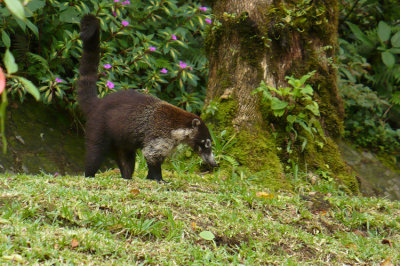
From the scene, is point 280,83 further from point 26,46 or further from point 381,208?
point 26,46

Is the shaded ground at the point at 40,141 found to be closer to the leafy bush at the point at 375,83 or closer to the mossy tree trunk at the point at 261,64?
the mossy tree trunk at the point at 261,64

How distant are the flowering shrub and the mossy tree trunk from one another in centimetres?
133

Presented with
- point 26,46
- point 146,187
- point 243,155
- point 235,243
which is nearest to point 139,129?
point 146,187

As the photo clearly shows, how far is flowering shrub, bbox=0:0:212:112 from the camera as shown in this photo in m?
Answer: 6.56

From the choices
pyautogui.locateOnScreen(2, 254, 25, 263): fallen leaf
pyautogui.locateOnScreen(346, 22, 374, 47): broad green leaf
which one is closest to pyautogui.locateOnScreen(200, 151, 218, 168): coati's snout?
pyautogui.locateOnScreen(2, 254, 25, 263): fallen leaf

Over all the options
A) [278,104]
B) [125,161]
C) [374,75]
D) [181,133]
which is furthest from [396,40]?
[125,161]

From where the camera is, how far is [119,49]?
301 inches

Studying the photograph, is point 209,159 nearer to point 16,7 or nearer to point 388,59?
point 16,7

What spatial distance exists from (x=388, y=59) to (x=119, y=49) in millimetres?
5154

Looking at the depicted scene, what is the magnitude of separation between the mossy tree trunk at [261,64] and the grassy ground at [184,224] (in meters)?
0.87

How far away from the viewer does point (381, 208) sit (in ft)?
16.2

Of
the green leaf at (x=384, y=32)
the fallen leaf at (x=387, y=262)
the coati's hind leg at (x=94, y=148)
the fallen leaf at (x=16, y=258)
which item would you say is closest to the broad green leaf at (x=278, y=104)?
the coati's hind leg at (x=94, y=148)

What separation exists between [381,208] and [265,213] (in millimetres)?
1501

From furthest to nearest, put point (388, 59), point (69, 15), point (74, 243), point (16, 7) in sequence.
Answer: point (388, 59)
point (69, 15)
point (74, 243)
point (16, 7)
